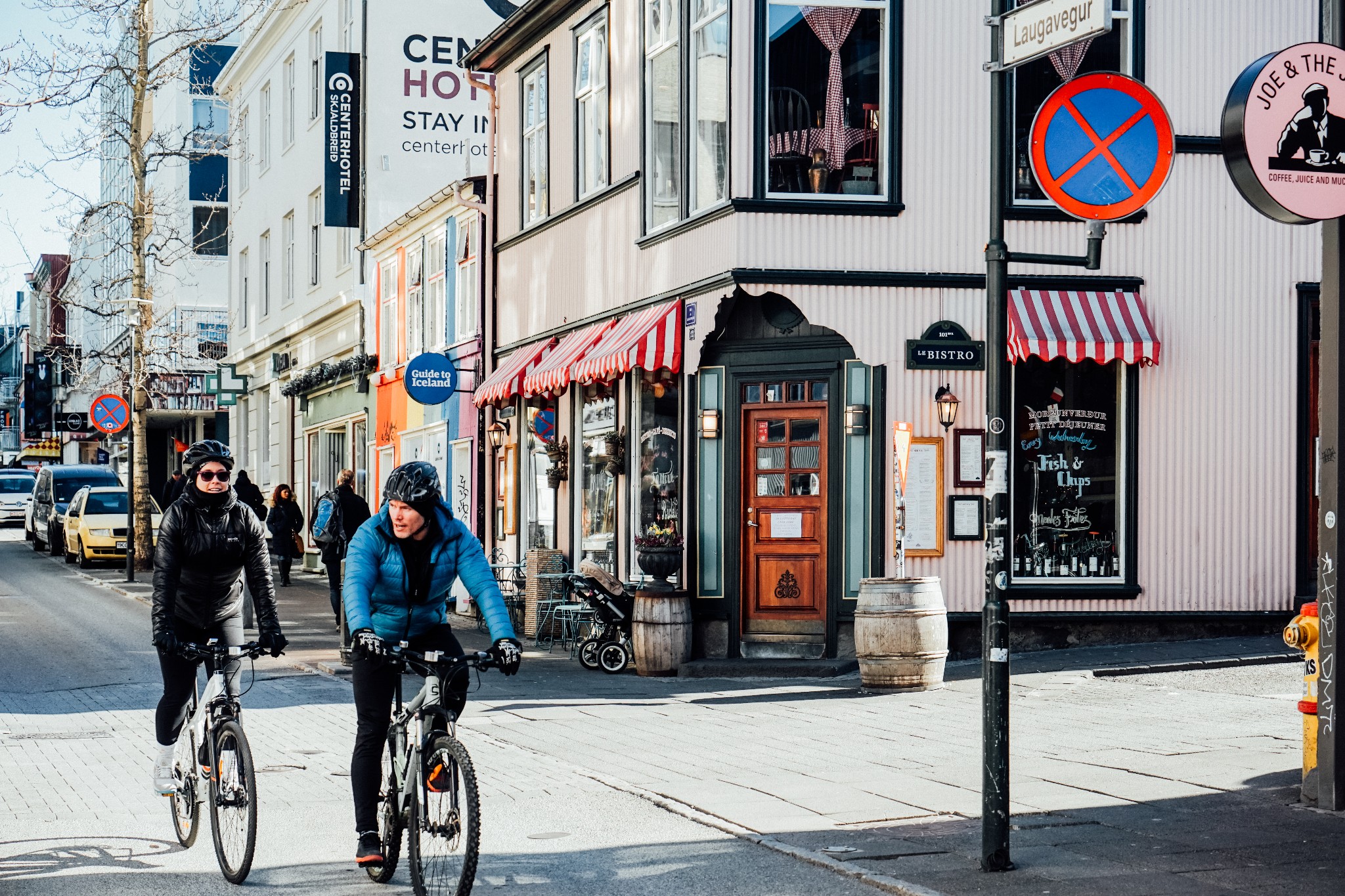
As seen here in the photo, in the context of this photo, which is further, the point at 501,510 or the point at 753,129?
the point at 501,510

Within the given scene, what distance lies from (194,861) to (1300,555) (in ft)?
40.6

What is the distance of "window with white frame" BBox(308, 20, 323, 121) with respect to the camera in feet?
115

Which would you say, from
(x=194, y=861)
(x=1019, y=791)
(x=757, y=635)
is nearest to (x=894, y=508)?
(x=757, y=635)

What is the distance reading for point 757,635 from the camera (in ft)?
55.1

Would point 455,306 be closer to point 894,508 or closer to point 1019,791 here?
point 894,508

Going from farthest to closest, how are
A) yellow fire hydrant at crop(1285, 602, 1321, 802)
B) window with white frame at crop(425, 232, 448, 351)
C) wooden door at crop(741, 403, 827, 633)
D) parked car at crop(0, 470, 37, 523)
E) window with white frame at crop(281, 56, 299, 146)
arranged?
parked car at crop(0, 470, 37, 523), window with white frame at crop(281, 56, 299, 146), window with white frame at crop(425, 232, 448, 351), wooden door at crop(741, 403, 827, 633), yellow fire hydrant at crop(1285, 602, 1321, 802)

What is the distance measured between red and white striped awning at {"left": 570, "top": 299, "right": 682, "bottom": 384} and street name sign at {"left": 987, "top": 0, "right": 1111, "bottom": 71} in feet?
32.2

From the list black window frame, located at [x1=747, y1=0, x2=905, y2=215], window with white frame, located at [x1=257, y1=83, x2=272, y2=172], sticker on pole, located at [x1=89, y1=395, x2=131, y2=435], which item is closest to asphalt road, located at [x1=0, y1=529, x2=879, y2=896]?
black window frame, located at [x1=747, y1=0, x2=905, y2=215]

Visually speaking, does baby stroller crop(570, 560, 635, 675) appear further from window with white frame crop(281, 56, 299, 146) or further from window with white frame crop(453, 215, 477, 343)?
window with white frame crop(281, 56, 299, 146)

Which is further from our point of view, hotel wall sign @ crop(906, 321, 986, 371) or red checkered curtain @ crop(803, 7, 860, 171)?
red checkered curtain @ crop(803, 7, 860, 171)

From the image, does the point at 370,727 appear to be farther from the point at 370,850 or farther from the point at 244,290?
the point at 244,290

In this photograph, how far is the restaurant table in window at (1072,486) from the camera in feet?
54.9

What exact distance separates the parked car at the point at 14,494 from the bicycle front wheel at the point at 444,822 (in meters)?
51.5

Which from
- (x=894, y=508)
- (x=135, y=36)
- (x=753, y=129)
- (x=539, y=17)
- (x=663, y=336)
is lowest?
(x=894, y=508)
